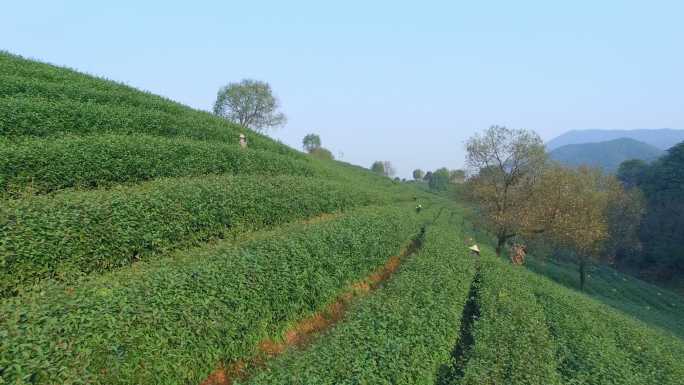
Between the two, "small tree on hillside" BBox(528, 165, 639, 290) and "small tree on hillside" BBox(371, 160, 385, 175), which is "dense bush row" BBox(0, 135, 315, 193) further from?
"small tree on hillside" BBox(371, 160, 385, 175)

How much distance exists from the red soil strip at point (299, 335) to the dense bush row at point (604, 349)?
856cm

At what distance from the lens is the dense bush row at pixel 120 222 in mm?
10273

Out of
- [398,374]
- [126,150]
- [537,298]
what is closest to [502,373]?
[398,374]

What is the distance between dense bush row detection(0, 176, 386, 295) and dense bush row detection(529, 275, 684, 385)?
15.0 metres

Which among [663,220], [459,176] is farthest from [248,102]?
[663,220]

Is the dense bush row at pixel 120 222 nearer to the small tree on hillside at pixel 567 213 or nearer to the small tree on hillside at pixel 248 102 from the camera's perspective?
the small tree on hillside at pixel 567 213

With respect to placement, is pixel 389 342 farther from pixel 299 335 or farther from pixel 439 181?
pixel 439 181

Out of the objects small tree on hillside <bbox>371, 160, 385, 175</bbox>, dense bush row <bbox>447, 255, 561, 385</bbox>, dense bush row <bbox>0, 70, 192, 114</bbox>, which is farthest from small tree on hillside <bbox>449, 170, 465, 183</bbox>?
small tree on hillside <bbox>371, 160, 385, 175</bbox>

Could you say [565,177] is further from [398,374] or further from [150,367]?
[150,367]

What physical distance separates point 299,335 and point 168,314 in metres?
5.51

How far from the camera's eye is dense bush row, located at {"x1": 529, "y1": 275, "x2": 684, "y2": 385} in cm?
1187

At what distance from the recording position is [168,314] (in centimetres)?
901

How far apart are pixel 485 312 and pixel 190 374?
1187cm

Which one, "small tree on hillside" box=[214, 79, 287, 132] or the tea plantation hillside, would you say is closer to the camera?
the tea plantation hillside
